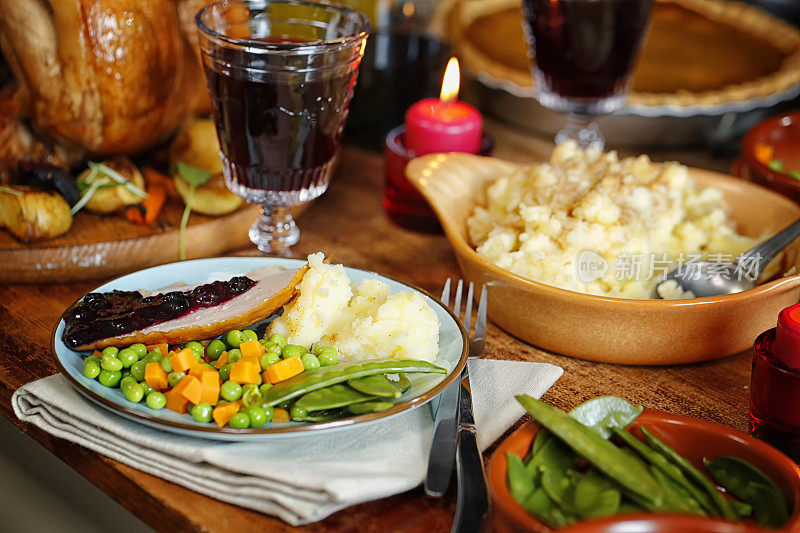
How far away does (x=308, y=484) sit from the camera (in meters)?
0.94

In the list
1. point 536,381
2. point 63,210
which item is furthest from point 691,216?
point 63,210

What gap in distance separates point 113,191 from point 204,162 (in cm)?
18

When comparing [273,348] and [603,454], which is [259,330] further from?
[603,454]

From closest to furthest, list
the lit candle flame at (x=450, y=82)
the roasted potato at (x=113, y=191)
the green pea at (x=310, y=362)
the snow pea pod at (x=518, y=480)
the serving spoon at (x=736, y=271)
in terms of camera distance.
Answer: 1. the snow pea pod at (x=518, y=480)
2. the green pea at (x=310, y=362)
3. the serving spoon at (x=736, y=271)
4. the roasted potato at (x=113, y=191)
5. the lit candle flame at (x=450, y=82)

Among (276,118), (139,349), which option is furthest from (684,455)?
(276,118)

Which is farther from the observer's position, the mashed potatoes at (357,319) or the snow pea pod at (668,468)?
the mashed potatoes at (357,319)

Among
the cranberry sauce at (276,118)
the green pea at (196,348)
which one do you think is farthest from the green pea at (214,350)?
the cranberry sauce at (276,118)

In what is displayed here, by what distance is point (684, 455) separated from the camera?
3.23ft

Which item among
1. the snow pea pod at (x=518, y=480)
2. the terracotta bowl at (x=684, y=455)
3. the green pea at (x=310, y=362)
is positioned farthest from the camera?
the green pea at (x=310, y=362)

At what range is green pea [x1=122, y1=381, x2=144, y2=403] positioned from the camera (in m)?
1.01

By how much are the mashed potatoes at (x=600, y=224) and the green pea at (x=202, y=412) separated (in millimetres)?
546

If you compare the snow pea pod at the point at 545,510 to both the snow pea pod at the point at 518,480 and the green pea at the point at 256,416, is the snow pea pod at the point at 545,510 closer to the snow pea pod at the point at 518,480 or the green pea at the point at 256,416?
the snow pea pod at the point at 518,480

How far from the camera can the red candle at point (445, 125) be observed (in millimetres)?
1720

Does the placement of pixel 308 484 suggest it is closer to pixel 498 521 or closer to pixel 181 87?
pixel 498 521
